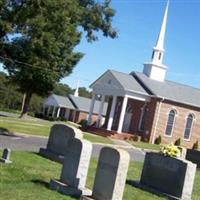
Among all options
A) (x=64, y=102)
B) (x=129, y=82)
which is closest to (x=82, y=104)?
(x=64, y=102)

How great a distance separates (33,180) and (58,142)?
6.94 m

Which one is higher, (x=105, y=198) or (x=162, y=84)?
(x=162, y=84)

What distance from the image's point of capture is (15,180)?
1239 centimetres

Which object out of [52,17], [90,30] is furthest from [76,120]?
[52,17]

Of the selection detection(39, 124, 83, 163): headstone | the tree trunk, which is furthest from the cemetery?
the tree trunk

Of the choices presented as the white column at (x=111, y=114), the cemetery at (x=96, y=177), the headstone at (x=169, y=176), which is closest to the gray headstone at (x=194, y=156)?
the cemetery at (x=96, y=177)

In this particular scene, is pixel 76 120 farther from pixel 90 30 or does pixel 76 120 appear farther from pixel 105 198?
pixel 105 198

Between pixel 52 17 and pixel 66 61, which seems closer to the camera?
pixel 52 17

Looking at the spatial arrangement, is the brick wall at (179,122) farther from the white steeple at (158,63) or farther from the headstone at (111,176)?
the headstone at (111,176)

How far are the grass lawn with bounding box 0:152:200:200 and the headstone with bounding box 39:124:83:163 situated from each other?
0.64 meters

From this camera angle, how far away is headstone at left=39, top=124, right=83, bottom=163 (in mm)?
18953

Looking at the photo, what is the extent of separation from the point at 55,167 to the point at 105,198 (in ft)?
19.8

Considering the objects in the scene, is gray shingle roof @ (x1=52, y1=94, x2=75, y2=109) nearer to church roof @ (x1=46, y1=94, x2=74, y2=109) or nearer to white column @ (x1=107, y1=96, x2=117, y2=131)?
church roof @ (x1=46, y1=94, x2=74, y2=109)

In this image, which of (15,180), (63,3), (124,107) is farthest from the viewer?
(124,107)
